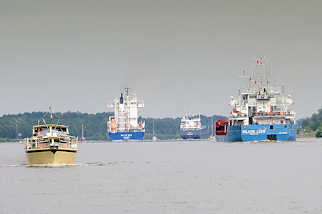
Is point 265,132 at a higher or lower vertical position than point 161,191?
higher

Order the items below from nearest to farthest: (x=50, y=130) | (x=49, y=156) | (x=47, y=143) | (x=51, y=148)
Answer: (x=51, y=148), (x=49, y=156), (x=47, y=143), (x=50, y=130)

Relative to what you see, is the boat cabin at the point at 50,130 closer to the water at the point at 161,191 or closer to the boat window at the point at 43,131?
the boat window at the point at 43,131

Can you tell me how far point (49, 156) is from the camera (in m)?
75.2

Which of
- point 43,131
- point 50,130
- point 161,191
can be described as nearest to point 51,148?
point 50,130

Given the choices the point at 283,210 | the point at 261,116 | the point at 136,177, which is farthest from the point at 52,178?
the point at 261,116

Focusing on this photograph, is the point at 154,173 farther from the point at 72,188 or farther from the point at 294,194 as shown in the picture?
the point at 294,194

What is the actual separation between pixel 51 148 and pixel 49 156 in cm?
114

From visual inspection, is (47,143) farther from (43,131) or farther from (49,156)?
(43,131)

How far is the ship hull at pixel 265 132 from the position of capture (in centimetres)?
19375

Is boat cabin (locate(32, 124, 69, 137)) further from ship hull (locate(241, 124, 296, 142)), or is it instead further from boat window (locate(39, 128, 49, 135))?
ship hull (locate(241, 124, 296, 142))

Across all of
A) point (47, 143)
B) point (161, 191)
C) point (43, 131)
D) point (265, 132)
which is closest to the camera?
point (161, 191)

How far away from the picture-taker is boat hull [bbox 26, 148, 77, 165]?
75.0 meters

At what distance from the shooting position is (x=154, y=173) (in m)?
73.2

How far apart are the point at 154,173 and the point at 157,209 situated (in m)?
29.2
